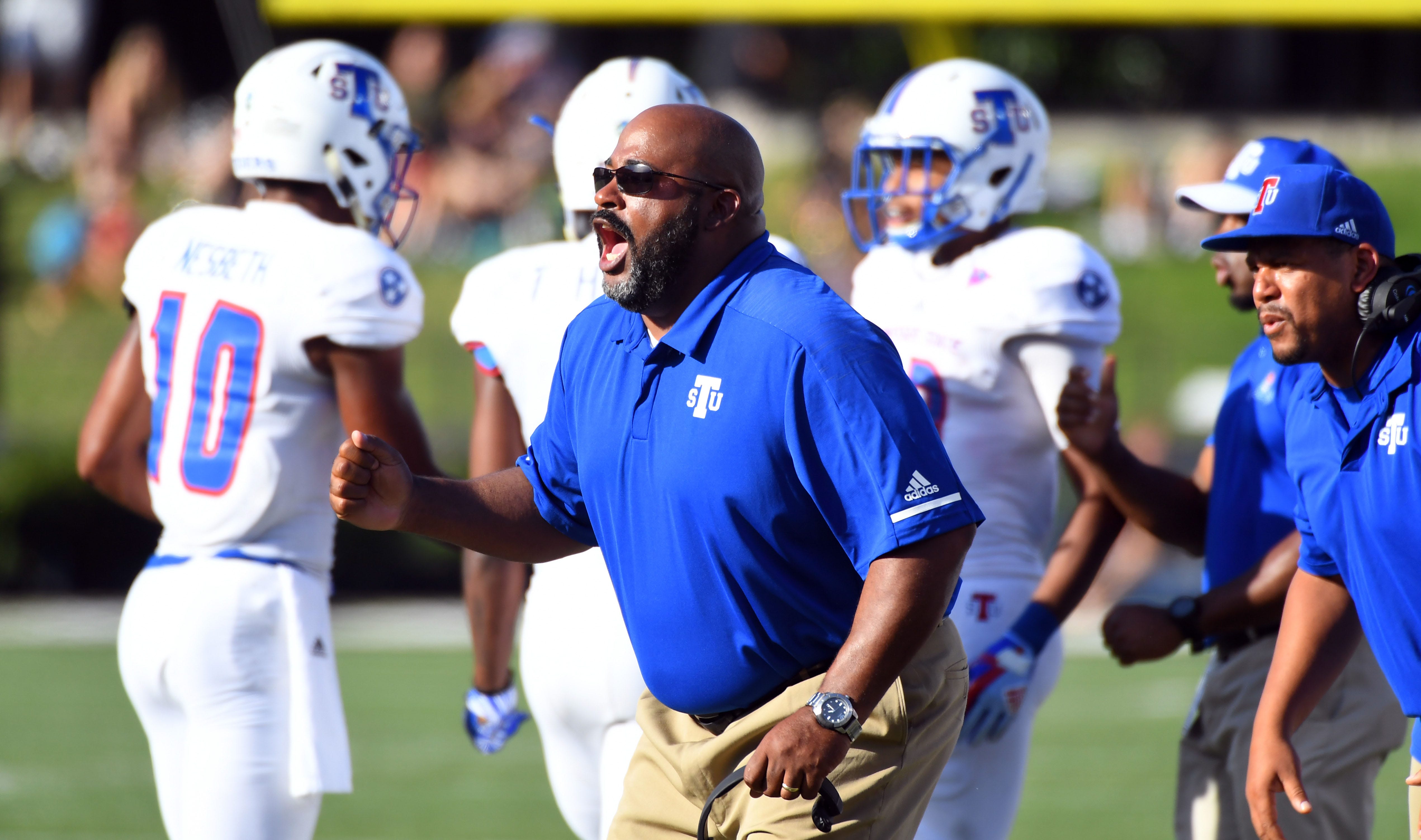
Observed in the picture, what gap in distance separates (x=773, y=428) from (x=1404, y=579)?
1167mm

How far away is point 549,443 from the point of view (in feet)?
10.4

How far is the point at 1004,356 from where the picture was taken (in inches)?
154

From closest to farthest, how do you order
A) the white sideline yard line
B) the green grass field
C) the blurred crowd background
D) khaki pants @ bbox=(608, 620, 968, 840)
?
khaki pants @ bbox=(608, 620, 968, 840) < the green grass field < the white sideline yard line < the blurred crowd background

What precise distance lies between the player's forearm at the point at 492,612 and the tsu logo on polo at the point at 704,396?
143 centimetres

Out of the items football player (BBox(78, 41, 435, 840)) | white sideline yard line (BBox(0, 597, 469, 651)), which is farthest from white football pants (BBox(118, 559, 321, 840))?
white sideline yard line (BBox(0, 597, 469, 651))

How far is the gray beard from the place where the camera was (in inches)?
112

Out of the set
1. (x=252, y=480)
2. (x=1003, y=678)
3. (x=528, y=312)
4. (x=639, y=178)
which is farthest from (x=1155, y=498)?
(x=252, y=480)

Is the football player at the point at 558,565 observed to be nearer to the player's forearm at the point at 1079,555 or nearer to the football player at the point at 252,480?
the football player at the point at 252,480

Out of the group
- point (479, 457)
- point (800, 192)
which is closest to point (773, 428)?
point (479, 457)

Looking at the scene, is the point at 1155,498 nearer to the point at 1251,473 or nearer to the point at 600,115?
the point at 1251,473

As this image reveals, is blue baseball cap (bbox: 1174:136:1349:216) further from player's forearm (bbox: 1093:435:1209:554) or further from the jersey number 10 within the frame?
the jersey number 10

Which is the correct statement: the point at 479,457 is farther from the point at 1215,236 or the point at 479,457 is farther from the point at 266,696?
the point at 1215,236

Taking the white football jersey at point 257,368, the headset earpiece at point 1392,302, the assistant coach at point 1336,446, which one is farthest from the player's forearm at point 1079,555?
the white football jersey at point 257,368

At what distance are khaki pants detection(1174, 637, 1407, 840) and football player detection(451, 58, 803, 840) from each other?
53.2 inches
